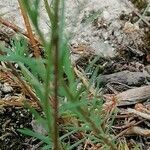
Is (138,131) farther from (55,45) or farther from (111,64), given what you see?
(55,45)

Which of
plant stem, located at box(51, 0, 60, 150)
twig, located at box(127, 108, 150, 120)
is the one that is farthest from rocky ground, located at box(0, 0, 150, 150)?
plant stem, located at box(51, 0, 60, 150)

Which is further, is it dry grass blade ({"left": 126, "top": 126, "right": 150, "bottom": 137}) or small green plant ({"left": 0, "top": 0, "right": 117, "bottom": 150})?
dry grass blade ({"left": 126, "top": 126, "right": 150, "bottom": 137})

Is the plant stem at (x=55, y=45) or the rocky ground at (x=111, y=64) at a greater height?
the rocky ground at (x=111, y=64)

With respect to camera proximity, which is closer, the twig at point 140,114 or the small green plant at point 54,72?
the small green plant at point 54,72

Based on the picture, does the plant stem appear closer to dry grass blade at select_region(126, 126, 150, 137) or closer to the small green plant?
the small green plant

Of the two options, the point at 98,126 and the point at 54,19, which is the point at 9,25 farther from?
the point at 54,19

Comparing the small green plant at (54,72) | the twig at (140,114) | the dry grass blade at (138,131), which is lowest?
the dry grass blade at (138,131)

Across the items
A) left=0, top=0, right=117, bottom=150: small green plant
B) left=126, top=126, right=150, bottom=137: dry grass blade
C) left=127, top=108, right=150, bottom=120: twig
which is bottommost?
left=126, top=126, right=150, bottom=137: dry grass blade

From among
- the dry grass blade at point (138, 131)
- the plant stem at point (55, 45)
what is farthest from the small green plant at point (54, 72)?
the dry grass blade at point (138, 131)

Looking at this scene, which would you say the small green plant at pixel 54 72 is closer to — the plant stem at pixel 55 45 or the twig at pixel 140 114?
the plant stem at pixel 55 45

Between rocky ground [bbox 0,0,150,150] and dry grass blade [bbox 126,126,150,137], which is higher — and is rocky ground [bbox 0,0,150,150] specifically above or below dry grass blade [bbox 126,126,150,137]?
above

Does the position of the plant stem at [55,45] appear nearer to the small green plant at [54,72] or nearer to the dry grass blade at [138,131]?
the small green plant at [54,72]

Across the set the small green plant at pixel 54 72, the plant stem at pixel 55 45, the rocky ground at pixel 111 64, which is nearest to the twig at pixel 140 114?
the rocky ground at pixel 111 64
